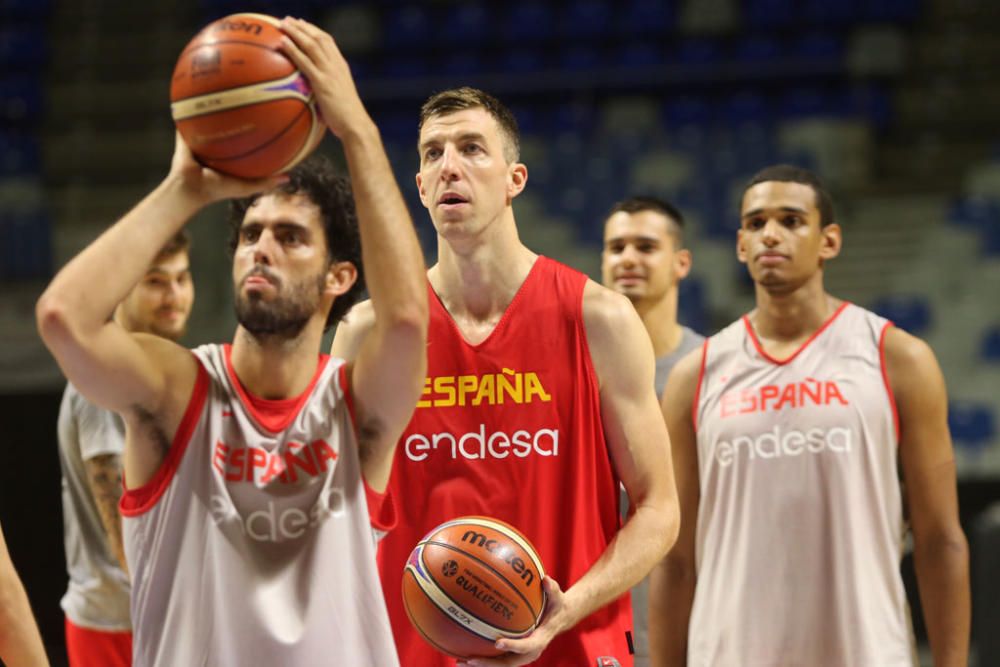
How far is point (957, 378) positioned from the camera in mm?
11000

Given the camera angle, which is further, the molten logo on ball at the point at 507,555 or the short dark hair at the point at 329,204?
the molten logo on ball at the point at 507,555

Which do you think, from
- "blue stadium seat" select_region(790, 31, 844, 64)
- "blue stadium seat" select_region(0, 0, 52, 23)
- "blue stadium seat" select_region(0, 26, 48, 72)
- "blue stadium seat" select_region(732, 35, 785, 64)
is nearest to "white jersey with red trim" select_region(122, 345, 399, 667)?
"blue stadium seat" select_region(732, 35, 785, 64)

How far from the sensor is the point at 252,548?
2.61 meters

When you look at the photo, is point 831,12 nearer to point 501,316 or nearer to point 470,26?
point 470,26

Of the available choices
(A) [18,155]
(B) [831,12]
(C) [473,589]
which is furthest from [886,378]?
(A) [18,155]

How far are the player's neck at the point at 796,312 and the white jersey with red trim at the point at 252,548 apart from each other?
7.27ft

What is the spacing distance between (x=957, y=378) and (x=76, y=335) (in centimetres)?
985

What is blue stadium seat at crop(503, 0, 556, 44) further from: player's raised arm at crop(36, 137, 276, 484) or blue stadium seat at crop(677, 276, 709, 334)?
player's raised arm at crop(36, 137, 276, 484)

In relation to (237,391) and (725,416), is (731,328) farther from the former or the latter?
(237,391)

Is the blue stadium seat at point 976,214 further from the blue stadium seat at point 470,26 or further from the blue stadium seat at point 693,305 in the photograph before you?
the blue stadium seat at point 470,26

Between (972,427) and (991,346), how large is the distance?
3.57ft

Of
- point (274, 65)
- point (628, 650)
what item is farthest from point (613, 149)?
point (274, 65)

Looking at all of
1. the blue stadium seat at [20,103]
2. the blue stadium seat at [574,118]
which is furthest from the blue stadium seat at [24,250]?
the blue stadium seat at [574,118]

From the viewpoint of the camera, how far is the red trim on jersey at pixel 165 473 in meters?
2.60
